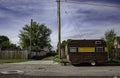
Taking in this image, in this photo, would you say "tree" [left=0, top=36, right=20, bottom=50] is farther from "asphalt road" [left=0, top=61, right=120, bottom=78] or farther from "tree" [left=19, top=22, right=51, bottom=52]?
"asphalt road" [left=0, top=61, right=120, bottom=78]

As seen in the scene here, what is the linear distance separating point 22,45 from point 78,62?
203ft

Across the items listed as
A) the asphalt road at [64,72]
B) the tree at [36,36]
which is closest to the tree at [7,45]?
the tree at [36,36]

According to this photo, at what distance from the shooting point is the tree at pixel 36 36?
88750 mm

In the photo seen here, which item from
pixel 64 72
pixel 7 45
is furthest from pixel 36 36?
pixel 64 72

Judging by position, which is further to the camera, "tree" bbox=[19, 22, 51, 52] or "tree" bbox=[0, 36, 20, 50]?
"tree" bbox=[19, 22, 51, 52]

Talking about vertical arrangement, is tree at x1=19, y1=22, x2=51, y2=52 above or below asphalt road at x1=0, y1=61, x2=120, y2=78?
above

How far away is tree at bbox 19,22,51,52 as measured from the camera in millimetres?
88750

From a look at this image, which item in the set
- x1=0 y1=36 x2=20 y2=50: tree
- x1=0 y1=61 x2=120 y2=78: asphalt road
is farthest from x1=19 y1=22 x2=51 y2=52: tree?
x1=0 y1=61 x2=120 y2=78: asphalt road

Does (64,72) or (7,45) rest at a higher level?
(7,45)

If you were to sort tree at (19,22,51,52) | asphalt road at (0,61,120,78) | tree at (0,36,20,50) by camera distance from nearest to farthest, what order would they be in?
asphalt road at (0,61,120,78), tree at (0,36,20,50), tree at (19,22,51,52)

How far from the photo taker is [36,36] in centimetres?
9044

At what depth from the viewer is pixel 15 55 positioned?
5697 cm

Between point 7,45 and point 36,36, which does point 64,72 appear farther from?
point 7,45

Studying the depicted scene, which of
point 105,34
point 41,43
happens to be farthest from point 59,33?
point 41,43
